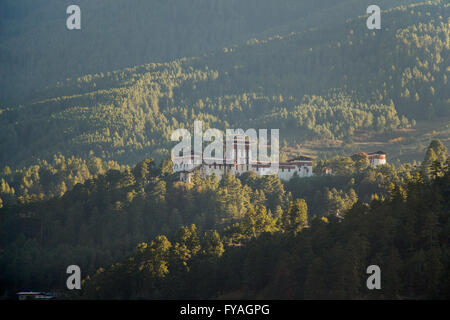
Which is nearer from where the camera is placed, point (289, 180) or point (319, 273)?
point (319, 273)

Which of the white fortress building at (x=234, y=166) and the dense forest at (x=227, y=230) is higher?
the white fortress building at (x=234, y=166)

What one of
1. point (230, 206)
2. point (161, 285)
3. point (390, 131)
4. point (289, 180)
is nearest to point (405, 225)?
point (161, 285)

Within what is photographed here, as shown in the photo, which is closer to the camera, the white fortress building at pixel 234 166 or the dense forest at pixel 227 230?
the dense forest at pixel 227 230

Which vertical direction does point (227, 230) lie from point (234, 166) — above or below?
below

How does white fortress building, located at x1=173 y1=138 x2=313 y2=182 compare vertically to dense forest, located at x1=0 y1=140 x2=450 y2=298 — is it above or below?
above

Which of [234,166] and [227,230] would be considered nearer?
[227,230]

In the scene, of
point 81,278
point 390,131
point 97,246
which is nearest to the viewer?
point 81,278

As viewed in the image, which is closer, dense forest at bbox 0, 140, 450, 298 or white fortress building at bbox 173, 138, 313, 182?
dense forest at bbox 0, 140, 450, 298

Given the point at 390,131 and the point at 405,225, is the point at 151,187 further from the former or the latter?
the point at 390,131
